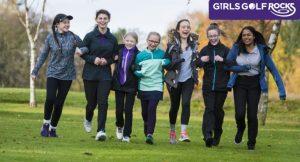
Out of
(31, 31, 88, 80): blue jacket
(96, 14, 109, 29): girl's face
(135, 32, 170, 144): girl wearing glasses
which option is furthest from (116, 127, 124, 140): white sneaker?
(96, 14, 109, 29): girl's face

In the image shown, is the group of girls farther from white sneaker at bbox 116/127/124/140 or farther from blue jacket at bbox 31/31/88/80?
blue jacket at bbox 31/31/88/80

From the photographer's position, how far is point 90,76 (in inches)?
545

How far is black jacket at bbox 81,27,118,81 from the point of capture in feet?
45.3

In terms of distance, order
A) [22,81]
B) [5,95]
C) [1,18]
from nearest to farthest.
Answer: [5,95], [1,18], [22,81]

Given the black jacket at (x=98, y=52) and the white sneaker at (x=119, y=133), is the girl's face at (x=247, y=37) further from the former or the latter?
the white sneaker at (x=119, y=133)

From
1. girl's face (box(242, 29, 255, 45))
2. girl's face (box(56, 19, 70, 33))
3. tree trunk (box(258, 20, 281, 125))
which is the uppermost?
girl's face (box(56, 19, 70, 33))

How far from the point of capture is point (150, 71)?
13.7 meters

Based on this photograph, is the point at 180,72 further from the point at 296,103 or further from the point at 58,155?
the point at 296,103

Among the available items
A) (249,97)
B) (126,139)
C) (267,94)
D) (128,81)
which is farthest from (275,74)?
(267,94)

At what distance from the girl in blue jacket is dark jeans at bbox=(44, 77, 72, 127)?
122 inches

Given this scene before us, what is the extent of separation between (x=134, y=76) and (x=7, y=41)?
62576 millimetres

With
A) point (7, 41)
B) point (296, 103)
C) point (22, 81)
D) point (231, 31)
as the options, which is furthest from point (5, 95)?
point (22, 81)

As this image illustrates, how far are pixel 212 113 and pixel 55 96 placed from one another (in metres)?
2.94

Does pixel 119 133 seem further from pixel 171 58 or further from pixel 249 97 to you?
pixel 249 97
